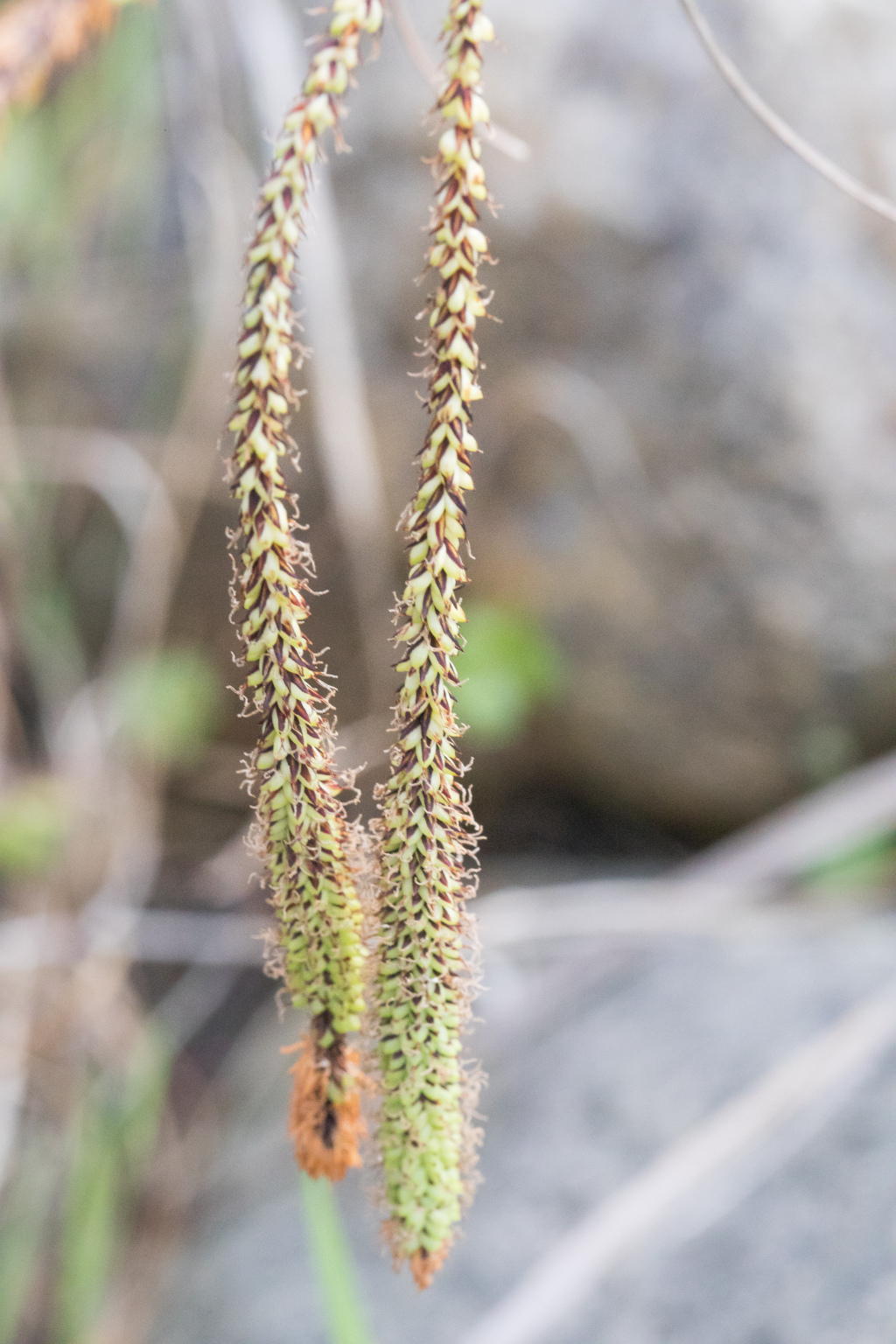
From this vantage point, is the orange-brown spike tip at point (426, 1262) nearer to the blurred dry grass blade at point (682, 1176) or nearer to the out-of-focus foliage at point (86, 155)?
the blurred dry grass blade at point (682, 1176)

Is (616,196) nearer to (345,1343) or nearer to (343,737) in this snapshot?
(343,737)

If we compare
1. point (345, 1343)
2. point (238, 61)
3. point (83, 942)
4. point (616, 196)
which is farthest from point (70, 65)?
point (345, 1343)

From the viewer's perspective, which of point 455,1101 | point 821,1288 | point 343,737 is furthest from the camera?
point 343,737

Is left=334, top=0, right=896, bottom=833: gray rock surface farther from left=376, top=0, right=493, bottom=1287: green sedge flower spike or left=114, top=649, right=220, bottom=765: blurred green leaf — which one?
left=376, top=0, right=493, bottom=1287: green sedge flower spike

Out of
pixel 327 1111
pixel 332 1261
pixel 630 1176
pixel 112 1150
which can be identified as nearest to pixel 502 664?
pixel 630 1176

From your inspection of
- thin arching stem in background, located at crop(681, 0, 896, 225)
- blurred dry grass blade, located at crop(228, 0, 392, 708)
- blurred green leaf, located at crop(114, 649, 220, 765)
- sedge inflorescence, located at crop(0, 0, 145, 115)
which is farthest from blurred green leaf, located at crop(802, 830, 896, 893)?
sedge inflorescence, located at crop(0, 0, 145, 115)

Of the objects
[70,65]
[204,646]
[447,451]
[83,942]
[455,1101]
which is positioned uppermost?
[70,65]

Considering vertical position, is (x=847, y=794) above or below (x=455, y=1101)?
below
